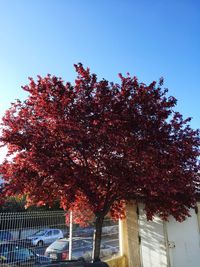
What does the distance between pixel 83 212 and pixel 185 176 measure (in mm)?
3500

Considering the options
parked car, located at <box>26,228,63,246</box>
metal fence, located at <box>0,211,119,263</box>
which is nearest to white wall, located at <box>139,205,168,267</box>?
metal fence, located at <box>0,211,119,263</box>

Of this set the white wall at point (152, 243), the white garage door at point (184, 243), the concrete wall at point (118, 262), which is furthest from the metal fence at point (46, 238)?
the white garage door at point (184, 243)

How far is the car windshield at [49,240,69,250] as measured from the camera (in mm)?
7452

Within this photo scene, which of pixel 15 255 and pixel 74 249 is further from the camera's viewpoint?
pixel 74 249

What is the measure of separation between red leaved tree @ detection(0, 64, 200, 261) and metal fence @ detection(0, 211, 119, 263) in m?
0.69

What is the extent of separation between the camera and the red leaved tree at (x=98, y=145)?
20.0 feet

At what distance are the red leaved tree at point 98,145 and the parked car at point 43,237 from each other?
0.86 m

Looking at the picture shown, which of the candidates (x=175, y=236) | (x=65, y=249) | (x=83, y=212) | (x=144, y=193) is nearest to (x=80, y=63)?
(x=144, y=193)

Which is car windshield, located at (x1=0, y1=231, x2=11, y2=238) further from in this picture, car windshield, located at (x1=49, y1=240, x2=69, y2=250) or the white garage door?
the white garage door

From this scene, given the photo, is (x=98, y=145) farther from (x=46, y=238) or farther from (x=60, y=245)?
(x=60, y=245)

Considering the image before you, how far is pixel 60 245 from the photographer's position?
7.97 m

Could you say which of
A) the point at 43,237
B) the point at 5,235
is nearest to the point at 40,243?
the point at 43,237

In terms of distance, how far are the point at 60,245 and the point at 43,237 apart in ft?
4.78

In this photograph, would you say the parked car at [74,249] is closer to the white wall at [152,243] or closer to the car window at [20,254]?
the car window at [20,254]
